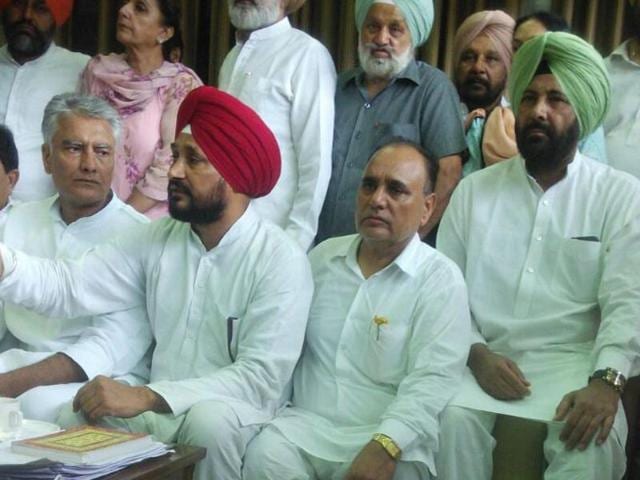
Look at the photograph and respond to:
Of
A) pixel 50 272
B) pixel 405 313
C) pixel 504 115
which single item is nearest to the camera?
pixel 405 313

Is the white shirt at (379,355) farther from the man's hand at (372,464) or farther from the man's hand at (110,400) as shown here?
the man's hand at (110,400)

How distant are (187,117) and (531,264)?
123cm

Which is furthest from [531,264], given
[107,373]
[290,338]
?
[107,373]

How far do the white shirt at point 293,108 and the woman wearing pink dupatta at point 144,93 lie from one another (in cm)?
35

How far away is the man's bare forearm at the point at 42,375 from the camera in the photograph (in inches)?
129

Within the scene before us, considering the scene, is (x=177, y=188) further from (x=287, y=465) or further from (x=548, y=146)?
(x=548, y=146)

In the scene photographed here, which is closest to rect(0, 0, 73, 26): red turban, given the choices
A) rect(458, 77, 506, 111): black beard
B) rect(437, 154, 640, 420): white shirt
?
rect(458, 77, 506, 111): black beard

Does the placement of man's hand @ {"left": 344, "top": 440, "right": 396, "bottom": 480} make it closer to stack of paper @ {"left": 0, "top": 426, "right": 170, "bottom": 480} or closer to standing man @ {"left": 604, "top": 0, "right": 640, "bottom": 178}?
stack of paper @ {"left": 0, "top": 426, "right": 170, "bottom": 480}

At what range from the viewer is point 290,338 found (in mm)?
3193

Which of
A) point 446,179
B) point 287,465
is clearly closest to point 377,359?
point 287,465

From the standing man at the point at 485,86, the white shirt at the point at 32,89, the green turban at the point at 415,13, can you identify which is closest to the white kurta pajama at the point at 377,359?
the standing man at the point at 485,86

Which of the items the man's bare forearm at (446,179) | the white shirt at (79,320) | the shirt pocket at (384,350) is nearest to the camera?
the shirt pocket at (384,350)

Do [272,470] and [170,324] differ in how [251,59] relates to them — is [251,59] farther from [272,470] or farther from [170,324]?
[272,470]

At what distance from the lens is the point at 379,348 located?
3164 millimetres
